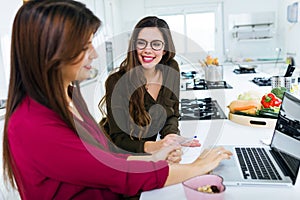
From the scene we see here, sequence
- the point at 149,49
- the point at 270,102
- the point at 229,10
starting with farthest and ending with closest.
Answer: the point at 229,10, the point at 270,102, the point at 149,49

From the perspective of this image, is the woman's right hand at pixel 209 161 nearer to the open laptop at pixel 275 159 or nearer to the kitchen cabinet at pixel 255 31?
the open laptop at pixel 275 159

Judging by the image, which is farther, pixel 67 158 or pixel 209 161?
pixel 209 161

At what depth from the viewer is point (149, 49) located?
1564mm

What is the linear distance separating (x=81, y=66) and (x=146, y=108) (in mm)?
812

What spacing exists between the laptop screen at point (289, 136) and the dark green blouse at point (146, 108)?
55cm

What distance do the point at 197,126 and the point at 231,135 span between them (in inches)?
10.0

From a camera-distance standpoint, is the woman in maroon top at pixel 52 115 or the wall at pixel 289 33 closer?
the woman in maroon top at pixel 52 115

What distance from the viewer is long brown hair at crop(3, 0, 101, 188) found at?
702 millimetres

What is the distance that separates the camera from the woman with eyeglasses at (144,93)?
56.7 inches

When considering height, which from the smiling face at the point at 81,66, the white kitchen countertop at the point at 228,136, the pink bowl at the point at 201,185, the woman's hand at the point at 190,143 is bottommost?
the white kitchen countertop at the point at 228,136

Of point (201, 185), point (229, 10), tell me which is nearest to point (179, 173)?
point (201, 185)

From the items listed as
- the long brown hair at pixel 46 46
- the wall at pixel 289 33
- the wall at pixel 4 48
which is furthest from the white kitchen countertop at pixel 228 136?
the wall at pixel 289 33

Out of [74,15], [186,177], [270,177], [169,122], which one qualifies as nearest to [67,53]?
[74,15]

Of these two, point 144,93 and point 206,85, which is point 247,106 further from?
point 206,85
